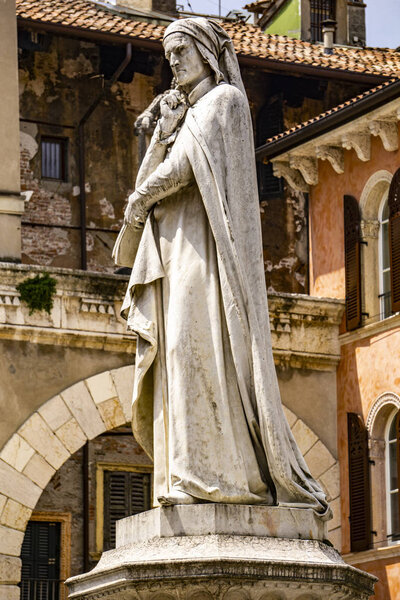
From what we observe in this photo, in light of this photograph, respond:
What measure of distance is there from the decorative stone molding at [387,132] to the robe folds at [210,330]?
14.6 metres

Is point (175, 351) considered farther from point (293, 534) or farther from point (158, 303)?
point (293, 534)

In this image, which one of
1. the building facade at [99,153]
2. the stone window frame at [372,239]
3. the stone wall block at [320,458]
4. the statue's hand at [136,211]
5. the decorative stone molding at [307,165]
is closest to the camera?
the statue's hand at [136,211]

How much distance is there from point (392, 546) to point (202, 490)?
47.1 feet

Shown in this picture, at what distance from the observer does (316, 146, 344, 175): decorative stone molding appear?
2480 centimetres

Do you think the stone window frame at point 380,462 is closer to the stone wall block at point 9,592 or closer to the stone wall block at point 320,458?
the stone wall block at point 320,458

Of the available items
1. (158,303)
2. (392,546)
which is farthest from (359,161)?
(158,303)

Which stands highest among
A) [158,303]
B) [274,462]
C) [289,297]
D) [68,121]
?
[68,121]

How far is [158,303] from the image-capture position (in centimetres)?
905

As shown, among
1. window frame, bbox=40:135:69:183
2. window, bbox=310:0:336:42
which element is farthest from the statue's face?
window, bbox=310:0:336:42

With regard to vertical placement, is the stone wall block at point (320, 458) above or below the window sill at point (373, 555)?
above

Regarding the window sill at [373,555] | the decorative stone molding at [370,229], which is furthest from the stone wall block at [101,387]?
the decorative stone molding at [370,229]

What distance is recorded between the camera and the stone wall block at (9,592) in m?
21.2

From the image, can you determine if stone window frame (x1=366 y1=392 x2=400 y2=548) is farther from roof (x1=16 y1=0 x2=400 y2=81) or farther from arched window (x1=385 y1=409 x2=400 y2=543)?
roof (x1=16 y1=0 x2=400 y2=81)

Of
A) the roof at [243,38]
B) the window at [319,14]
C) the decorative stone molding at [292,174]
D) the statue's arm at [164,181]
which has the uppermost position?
the window at [319,14]
